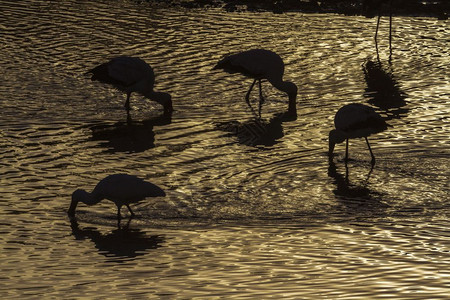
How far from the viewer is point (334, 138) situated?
50.8 ft

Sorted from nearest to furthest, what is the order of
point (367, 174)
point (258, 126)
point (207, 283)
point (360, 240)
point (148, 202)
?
point (207, 283), point (360, 240), point (148, 202), point (367, 174), point (258, 126)

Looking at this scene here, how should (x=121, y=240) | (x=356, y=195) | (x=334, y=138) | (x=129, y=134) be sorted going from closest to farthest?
1. (x=121, y=240)
2. (x=356, y=195)
3. (x=334, y=138)
4. (x=129, y=134)

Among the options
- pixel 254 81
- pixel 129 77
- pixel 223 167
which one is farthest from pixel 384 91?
pixel 223 167

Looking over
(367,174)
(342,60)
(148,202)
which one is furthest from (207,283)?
(342,60)

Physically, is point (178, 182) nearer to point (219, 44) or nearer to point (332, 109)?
point (332, 109)

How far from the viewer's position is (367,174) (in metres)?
14.8

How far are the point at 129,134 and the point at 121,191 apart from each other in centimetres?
486

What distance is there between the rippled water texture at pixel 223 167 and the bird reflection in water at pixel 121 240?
3cm

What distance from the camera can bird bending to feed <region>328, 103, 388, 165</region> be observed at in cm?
1503

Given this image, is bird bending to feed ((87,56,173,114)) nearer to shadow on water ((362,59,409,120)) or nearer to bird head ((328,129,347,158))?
bird head ((328,129,347,158))

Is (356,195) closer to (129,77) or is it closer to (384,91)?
(129,77)

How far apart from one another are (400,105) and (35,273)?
9430 mm

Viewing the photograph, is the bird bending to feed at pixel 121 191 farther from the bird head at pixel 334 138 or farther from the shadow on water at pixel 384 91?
the shadow on water at pixel 384 91

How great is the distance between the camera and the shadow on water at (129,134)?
1625 cm
